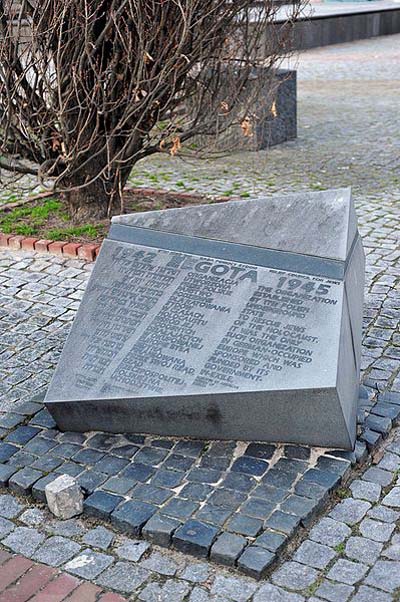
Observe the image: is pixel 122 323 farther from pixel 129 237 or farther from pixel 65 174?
pixel 65 174

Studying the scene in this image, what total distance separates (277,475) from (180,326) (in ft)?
2.72

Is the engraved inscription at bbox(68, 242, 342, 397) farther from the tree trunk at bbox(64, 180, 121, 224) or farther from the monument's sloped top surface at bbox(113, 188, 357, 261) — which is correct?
the tree trunk at bbox(64, 180, 121, 224)

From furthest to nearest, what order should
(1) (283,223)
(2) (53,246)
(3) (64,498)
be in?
(2) (53,246) < (1) (283,223) < (3) (64,498)

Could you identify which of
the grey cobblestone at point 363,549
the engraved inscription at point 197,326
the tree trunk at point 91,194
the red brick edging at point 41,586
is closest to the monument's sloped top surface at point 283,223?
the engraved inscription at point 197,326

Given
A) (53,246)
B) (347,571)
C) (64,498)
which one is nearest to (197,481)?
(64,498)

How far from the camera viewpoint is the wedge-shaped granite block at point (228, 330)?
3744 mm

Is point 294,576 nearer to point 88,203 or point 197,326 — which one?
point 197,326

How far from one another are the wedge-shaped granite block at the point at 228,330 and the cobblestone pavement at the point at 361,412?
1.30ft

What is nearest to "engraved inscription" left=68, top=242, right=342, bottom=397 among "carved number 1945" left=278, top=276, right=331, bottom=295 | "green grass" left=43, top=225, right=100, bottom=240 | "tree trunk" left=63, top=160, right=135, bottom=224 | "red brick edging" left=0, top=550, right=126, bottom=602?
"carved number 1945" left=278, top=276, right=331, bottom=295

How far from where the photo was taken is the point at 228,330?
13.1ft

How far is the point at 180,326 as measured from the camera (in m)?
4.09

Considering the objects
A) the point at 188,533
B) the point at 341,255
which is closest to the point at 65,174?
the point at 341,255

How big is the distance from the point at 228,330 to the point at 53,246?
321 cm

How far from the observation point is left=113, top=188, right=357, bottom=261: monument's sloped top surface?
13.1 feet
